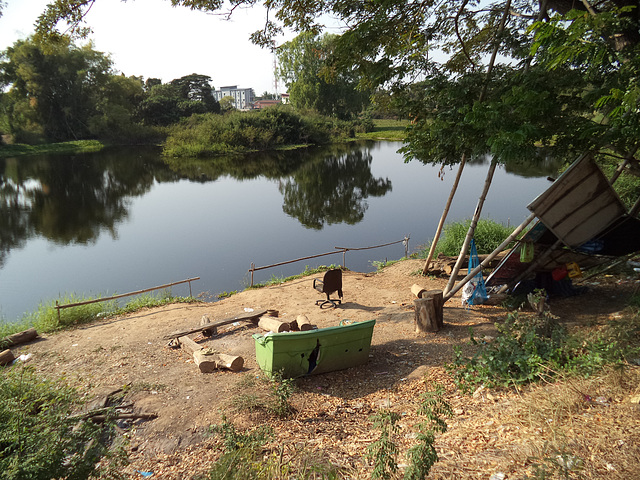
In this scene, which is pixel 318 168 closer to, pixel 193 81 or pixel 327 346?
pixel 327 346

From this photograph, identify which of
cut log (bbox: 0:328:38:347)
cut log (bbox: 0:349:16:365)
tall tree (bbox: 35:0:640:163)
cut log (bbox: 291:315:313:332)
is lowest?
cut log (bbox: 0:328:38:347)

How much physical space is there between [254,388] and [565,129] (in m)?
5.75

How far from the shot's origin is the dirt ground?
144 inches

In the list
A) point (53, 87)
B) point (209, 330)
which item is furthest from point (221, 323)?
point (53, 87)

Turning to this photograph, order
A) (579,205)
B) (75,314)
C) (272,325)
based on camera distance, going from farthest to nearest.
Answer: (75,314)
(272,325)
(579,205)

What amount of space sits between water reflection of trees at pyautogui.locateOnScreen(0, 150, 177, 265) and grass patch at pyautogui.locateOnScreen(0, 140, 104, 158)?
4190 millimetres

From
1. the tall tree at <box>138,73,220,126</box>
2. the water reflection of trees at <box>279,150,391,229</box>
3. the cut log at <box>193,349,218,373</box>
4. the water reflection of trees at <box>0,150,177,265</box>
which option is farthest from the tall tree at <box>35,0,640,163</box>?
the tall tree at <box>138,73,220,126</box>

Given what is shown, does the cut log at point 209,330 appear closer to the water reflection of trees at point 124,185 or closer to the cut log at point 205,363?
the cut log at point 205,363

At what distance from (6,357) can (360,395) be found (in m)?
6.01

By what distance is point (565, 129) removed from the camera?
6.54m

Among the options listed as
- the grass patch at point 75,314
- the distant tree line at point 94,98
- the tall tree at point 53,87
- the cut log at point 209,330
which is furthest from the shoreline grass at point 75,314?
the tall tree at point 53,87

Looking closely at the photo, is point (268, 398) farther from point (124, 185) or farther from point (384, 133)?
point (384, 133)

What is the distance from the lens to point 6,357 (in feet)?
24.5

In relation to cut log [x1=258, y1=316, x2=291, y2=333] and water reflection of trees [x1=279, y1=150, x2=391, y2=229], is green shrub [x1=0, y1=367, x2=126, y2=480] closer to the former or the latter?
cut log [x1=258, y1=316, x2=291, y2=333]
